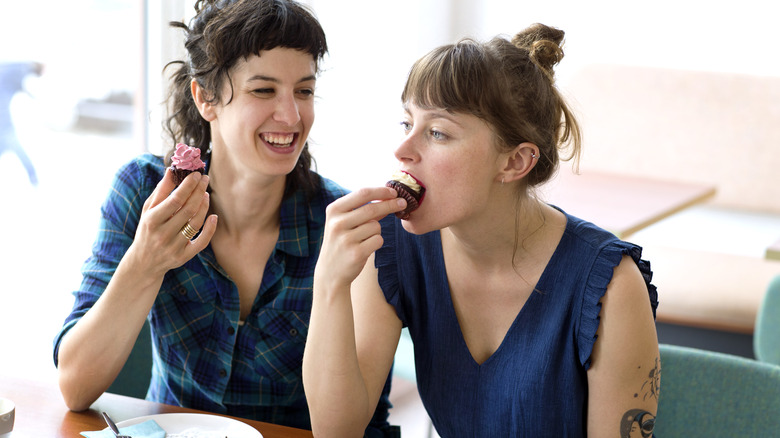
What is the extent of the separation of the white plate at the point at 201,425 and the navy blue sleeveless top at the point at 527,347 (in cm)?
37

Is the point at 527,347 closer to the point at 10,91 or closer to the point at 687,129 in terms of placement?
the point at 10,91

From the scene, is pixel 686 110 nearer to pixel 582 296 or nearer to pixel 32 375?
pixel 582 296

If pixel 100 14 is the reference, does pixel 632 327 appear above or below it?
below

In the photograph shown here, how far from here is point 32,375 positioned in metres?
1.51

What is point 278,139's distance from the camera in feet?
5.50

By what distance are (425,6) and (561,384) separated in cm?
340

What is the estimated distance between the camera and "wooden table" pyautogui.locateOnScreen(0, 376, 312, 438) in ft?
4.26

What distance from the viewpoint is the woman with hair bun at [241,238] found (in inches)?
64.4

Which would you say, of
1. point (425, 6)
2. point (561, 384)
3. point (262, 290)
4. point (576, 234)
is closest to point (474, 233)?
point (576, 234)

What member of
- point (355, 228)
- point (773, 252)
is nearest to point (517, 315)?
point (355, 228)

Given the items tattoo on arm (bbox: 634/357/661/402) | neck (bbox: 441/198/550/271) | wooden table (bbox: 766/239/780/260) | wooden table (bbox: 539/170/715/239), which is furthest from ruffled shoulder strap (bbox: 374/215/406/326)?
wooden table (bbox: 766/239/780/260)

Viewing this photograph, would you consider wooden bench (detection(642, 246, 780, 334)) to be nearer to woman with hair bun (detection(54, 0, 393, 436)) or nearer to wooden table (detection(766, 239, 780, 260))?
wooden table (detection(766, 239, 780, 260))

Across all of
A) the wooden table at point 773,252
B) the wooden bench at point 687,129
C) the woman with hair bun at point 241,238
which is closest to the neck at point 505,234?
the woman with hair bun at point 241,238

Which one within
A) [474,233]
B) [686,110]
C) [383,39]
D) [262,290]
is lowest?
[262,290]
